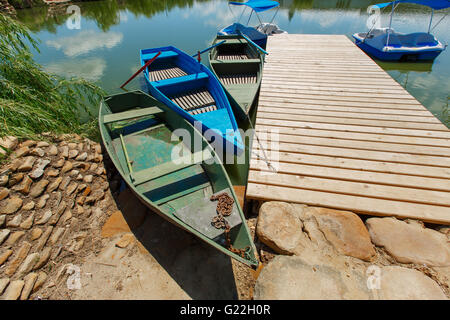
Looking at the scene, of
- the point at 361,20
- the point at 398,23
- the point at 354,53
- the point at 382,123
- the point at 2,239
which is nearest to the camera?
the point at 2,239

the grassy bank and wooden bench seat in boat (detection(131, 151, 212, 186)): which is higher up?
the grassy bank

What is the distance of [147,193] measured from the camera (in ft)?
14.4

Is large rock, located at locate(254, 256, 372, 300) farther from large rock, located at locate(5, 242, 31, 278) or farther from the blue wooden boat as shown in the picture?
large rock, located at locate(5, 242, 31, 278)

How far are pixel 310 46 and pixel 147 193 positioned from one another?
11913 mm

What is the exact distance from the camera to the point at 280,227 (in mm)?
3354

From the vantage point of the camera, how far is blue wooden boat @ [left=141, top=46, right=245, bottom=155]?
602 cm

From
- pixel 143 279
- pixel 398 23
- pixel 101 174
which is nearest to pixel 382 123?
pixel 143 279

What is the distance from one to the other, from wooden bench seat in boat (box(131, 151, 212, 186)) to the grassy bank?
9.18ft

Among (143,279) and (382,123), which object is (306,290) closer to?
(143,279)

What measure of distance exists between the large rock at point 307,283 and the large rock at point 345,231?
340 mm

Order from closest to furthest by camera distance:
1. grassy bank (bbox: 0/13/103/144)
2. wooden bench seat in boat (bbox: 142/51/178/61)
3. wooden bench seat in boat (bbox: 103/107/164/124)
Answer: grassy bank (bbox: 0/13/103/144) → wooden bench seat in boat (bbox: 103/107/164/124) → wooden bench seat in boat (bbox: 142/51/178/61)

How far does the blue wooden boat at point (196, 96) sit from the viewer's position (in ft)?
19.7

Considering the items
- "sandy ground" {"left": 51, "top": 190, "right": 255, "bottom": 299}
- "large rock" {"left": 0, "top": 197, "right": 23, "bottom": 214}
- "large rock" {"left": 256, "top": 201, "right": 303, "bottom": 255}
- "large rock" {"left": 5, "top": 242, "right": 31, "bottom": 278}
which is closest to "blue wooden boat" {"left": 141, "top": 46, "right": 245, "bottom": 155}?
"large rock" {"left": 256, "top": 201, "right": 303, "bottom": 255}

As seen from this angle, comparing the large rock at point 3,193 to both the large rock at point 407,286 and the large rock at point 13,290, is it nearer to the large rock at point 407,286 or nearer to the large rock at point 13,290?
the large rock at point 13,290
